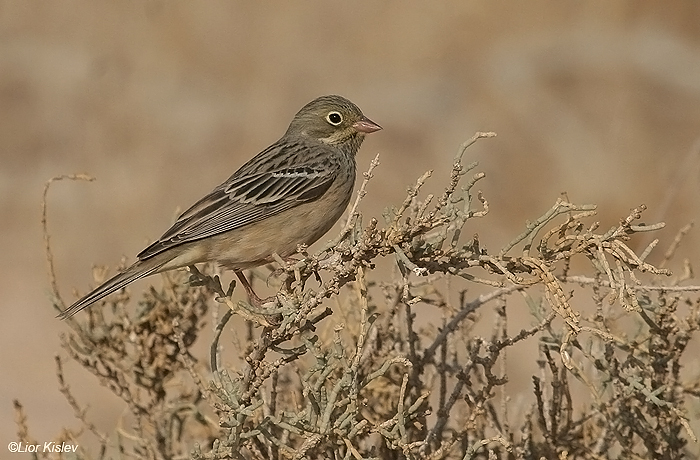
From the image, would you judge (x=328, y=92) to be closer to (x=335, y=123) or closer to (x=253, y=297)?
(x=335, y=123)

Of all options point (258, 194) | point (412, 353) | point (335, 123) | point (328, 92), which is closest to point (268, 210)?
point (258, 194)

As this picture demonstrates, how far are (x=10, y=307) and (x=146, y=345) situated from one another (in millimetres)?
6645

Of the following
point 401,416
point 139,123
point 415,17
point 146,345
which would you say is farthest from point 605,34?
point 401,416

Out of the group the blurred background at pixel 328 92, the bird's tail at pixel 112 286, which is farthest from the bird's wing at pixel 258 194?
the blurred background at pixel 328 92

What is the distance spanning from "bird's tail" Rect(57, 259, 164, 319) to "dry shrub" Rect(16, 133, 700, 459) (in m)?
0.29

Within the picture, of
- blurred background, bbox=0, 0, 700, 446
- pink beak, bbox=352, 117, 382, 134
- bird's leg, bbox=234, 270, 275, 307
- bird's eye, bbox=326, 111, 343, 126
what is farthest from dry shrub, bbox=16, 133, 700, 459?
blurred background, bbox=0, 0, 700, 446

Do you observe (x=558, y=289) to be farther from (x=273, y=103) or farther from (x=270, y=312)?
(x=273, y=103)

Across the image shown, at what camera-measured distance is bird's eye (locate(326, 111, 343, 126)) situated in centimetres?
543

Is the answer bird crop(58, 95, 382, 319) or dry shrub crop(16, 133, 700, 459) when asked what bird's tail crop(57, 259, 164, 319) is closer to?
bird crop(58, 95, 382, 319)

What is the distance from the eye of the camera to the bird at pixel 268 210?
14.8ft

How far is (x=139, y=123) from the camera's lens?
1162cm

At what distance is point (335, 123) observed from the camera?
5.44m

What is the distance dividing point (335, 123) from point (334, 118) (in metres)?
0.03

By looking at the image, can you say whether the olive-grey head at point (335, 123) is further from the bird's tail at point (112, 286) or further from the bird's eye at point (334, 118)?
the bird's tail at point (112, 286)
